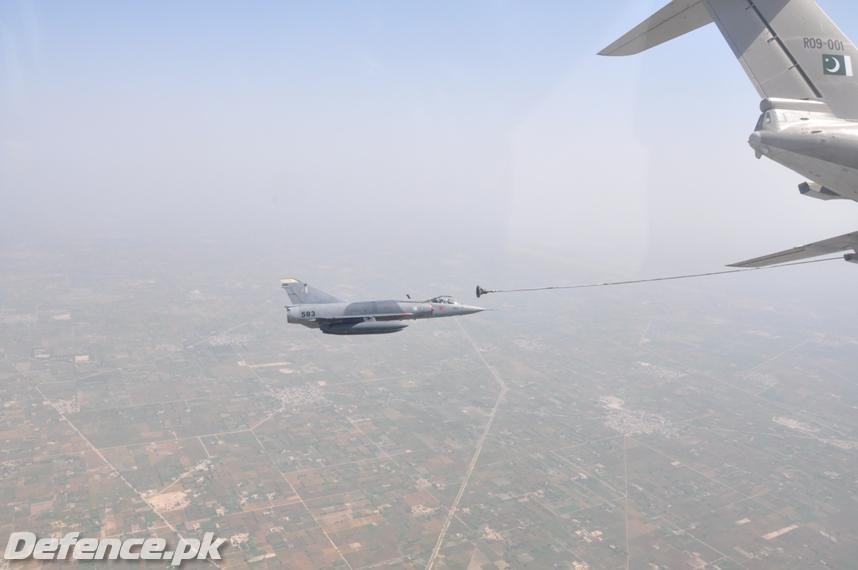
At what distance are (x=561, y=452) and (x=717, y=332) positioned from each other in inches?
3345

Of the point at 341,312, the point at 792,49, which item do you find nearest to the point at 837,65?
the point at 792,49

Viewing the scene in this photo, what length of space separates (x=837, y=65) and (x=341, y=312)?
1502 cm

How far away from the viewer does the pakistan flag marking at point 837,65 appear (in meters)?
9.10

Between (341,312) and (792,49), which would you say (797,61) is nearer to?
(792,49)

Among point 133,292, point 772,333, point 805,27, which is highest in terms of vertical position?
point 805,27

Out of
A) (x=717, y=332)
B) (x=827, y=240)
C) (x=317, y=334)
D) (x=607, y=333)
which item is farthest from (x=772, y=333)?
(x=827, y=240)

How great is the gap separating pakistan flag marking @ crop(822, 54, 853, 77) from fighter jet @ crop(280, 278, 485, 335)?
14472mm

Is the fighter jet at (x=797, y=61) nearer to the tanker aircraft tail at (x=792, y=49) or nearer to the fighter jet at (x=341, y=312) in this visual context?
the tanker aircraft tail at (x=792, y=49)

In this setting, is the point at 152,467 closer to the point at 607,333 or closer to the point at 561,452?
the point at 561,452

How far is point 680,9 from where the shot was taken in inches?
384

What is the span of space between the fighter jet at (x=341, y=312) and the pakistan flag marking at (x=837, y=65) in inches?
570

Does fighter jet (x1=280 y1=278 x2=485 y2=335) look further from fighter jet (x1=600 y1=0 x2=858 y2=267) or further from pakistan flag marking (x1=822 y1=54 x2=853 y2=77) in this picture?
pakistan flag marking (x1=822 y1=54 x2=853 y2=77)

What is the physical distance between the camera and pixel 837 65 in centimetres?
915

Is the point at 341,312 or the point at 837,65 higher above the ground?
the point at 837,65
